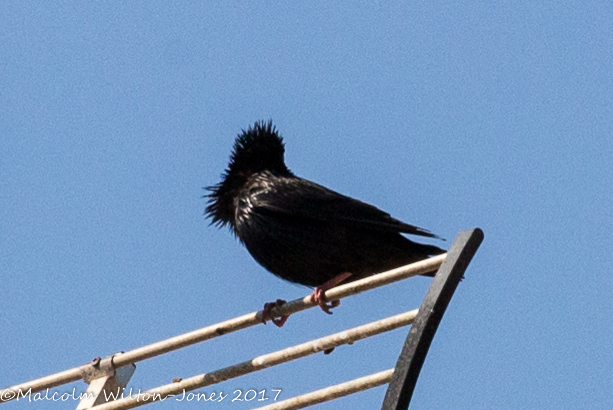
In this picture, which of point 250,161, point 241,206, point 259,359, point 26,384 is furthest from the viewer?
point 250,161

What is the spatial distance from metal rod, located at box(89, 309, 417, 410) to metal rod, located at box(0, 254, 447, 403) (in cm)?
14

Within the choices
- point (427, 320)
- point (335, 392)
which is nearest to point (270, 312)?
point (335, 392)

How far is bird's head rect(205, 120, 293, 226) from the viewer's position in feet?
27.4

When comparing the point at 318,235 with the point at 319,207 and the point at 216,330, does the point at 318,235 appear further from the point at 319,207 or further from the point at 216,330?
the point at 216,330

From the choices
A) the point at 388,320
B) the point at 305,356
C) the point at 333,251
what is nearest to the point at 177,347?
the point at 305,356

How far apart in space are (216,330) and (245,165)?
3950 mm

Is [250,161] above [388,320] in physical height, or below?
above

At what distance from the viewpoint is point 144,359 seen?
489cm

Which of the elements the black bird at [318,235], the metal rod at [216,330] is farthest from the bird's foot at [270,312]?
the black bird at [318,235]

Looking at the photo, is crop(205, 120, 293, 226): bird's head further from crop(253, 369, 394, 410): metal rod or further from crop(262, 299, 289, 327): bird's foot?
crop(253, 369, 394, 410): metal rod

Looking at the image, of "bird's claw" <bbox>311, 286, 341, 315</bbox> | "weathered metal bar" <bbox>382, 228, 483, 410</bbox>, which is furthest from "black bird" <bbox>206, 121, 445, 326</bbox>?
"weathered metal bar" <bbox>382, 228, 483, 410</bbox>

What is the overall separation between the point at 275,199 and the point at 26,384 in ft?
10.2

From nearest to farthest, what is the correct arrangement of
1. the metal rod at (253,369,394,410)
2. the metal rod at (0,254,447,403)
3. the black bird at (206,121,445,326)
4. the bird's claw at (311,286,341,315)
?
1. the metal rod at (253,369,394,410)
2. the metal rod at (0,254,447,403)
3. the bird's claw at (311,286,341,315)
4. the black bird at (206,121,445,326)

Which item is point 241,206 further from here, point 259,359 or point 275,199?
point 259,359
